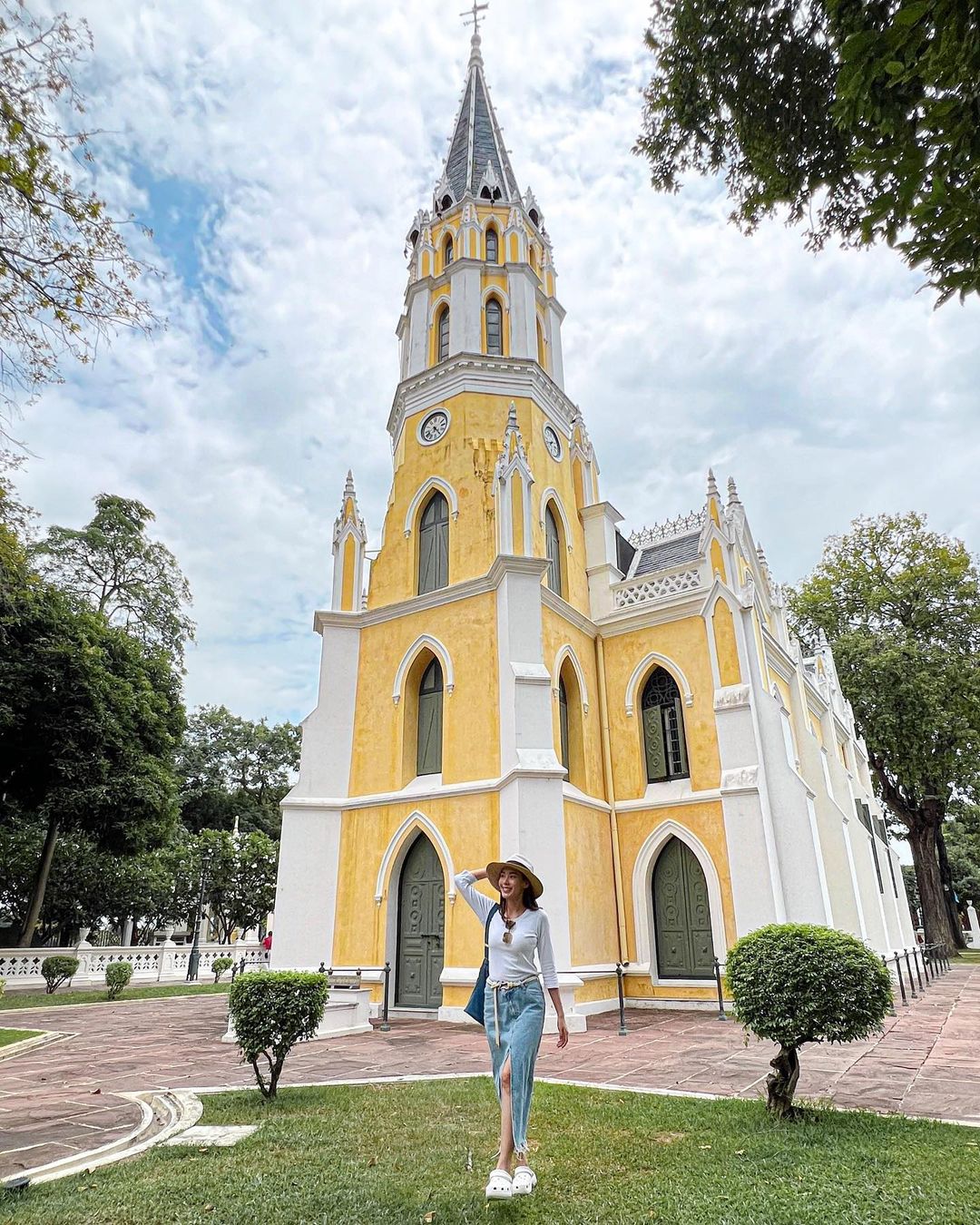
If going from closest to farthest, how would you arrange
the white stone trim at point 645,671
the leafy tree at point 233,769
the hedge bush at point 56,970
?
the white stone trim at point 645,671 < the hedge bush at point 56,970 < the leafy tree at point 233,769

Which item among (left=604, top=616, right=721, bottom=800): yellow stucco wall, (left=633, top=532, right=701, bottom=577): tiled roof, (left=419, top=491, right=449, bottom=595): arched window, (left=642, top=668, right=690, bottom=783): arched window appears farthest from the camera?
(left=633, top=532, right=701, bottom=577): tiled roof

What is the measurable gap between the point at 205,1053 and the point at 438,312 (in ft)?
53.6

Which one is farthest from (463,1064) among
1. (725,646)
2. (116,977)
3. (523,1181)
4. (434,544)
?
(116,977)

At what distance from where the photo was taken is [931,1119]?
208 inches

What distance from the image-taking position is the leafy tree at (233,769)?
Result: 39.5m

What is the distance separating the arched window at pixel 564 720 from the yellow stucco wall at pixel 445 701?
196 cm

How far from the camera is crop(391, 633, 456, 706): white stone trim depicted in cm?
1479

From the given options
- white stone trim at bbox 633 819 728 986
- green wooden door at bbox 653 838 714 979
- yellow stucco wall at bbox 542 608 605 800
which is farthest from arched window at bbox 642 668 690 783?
green wooden door at bbox 653 838 714 979

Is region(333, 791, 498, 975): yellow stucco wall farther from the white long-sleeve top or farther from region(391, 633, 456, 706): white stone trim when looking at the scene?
the white long-sleeve top

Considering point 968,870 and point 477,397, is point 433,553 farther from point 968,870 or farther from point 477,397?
point 968,870

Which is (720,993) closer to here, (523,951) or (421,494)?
(523,951)

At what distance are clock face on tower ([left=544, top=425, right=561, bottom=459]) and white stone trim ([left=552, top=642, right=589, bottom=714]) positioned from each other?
491 centimetres

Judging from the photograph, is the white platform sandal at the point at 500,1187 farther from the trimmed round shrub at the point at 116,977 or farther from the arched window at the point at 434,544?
the trimmed round shrub at the point at 116,977

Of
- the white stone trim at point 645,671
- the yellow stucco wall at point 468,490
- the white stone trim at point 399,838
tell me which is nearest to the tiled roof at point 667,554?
the yellow stucco wall at point 468,490
